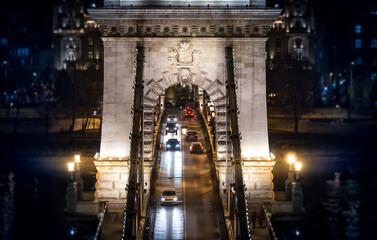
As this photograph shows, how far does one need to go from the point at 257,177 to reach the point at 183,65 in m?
8.67

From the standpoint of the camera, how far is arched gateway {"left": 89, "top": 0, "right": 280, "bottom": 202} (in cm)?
4231

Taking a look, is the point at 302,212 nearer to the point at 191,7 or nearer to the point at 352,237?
the point at 352,237

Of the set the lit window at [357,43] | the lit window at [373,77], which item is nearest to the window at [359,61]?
the lit window at [357,43]

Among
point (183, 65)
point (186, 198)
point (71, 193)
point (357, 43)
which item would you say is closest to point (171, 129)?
point (186, 198)

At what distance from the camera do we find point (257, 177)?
1679 inches

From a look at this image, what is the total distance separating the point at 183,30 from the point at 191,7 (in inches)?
62.4

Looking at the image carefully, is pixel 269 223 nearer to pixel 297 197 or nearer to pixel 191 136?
pixel 297 197

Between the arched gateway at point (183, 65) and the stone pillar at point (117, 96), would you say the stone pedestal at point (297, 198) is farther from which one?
the stone pillar at point (117, 96)

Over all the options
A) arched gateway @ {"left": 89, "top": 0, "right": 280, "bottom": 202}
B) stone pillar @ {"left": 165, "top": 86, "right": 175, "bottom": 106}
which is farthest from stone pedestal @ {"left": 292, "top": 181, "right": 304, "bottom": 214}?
stone pillar @ {"left": 165, "top": 86, "right": 175, "bottom": 106}

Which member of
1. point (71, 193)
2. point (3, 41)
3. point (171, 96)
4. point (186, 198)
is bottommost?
point (186, 198)

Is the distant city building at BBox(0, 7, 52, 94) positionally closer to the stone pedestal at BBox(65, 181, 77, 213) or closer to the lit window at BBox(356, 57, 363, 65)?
the lit window at BBox(356, 57, 363, 65)

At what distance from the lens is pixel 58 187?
247 ft

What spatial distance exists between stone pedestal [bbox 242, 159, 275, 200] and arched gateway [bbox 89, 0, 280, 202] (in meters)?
0.06

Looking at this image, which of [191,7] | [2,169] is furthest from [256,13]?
[2,169]
